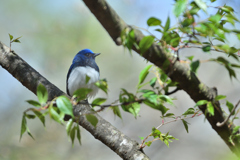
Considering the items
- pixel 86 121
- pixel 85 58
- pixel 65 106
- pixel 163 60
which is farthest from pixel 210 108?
pixel 85 58

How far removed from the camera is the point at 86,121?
162 cm

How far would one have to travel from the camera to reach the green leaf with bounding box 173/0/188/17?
0.84m

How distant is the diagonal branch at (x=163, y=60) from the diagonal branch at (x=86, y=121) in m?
0.55

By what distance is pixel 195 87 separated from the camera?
1049mm

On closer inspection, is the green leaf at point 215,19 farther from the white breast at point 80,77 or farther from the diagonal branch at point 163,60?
the white breast at point 80,77

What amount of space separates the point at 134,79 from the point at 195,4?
3.96 metres

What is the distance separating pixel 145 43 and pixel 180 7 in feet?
0.48

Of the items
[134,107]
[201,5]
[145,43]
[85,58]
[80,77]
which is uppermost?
[85,58]

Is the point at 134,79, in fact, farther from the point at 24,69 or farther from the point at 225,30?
the point at 225,30

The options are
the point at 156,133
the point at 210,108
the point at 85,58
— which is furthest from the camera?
the point at 85,58

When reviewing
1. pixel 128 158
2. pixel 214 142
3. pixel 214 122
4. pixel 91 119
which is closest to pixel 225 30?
pixel 214 122

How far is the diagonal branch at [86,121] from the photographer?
1543 mm

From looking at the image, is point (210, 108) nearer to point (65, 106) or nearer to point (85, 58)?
point (65, 106)

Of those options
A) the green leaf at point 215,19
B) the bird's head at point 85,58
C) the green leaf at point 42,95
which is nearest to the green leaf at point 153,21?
the green leaf at point 215,19
